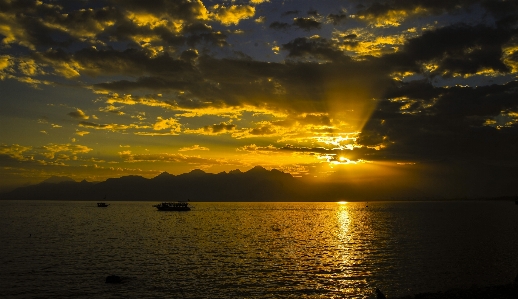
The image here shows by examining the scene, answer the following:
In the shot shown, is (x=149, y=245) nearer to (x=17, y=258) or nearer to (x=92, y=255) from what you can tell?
(x=92, y=255)

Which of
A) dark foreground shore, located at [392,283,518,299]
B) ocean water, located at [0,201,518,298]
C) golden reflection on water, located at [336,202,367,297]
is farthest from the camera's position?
golden reflection on water, located at [336,202,367,297]

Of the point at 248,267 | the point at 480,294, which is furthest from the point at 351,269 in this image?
the point at 480,294

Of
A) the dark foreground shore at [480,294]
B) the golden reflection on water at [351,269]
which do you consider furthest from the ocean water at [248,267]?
the dark foreground shore at [480,294]

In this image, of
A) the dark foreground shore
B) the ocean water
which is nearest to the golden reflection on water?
the ocean water

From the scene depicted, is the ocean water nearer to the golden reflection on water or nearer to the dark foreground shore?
the golden reflection on water

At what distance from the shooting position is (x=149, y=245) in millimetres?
76812

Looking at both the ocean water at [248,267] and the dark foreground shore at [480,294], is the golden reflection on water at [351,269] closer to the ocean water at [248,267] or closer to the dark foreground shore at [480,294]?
the ocean water at [248,267]

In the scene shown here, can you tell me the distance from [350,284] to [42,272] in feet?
125

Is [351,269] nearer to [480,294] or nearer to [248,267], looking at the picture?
[248,267]

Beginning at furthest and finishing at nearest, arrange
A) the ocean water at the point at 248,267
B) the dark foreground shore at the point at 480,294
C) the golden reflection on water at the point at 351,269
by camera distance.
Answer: the golden reflection on water at the point at 351,269, the ocean water at the point at 248,267, the dark foreground shore at the point at 480,294

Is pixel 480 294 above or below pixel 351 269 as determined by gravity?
above

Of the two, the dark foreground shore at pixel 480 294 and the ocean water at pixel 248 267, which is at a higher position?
the dark foreground shore at pixel 480 294

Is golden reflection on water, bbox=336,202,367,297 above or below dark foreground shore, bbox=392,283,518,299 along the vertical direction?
below

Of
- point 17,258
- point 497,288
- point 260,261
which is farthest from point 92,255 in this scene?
point 497,288
